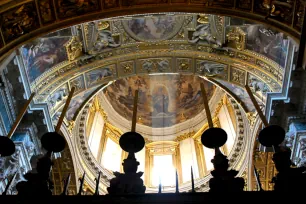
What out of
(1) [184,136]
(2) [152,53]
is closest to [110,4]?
(2) [152,53]

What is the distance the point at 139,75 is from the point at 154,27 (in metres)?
1.75

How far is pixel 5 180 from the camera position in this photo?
24.8 ft

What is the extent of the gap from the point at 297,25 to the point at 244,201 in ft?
16.4

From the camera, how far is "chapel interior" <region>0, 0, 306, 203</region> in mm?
3486

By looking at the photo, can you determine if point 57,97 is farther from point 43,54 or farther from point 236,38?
point 236,38

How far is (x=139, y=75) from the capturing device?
38.2 ft

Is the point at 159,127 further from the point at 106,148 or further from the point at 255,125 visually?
the point at 255,125

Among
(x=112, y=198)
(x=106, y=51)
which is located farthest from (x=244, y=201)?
(x=106, y=51)

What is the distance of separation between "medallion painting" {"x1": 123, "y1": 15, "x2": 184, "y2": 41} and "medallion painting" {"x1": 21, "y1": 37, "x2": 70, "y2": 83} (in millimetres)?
1920

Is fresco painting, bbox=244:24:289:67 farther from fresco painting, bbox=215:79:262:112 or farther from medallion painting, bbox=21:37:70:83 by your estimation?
medallion painting, bbox=21:37:70:83

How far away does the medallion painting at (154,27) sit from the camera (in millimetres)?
10375

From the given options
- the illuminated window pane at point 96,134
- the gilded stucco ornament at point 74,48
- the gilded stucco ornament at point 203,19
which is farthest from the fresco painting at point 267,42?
the illuminated window pane at point 96,134

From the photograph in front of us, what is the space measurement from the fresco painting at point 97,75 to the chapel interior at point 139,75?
4 centimetres

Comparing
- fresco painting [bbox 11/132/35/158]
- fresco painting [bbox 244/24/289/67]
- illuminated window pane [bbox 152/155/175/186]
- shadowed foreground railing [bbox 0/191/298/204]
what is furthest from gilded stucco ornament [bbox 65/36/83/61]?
illuminated window pane [bbox 152/155/175/186]
